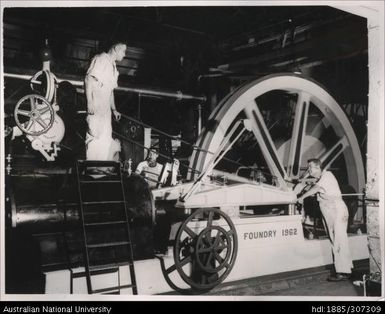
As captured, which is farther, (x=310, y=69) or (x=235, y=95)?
(x=310, y=69)

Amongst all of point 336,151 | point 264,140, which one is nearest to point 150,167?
point 264,140

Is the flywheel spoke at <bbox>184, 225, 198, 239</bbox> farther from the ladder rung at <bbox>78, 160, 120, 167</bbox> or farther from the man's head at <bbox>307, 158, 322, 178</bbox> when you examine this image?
the man's head at <bbox>307, 158, 322, 178</bbox>

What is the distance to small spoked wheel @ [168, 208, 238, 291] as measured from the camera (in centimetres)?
413

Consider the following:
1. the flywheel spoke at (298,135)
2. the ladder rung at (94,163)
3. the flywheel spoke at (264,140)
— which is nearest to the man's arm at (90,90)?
the ladder rung at (94,163)

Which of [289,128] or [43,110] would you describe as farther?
[289,128]

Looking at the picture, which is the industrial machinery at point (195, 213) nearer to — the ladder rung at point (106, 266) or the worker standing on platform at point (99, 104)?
the ladder rung at point (106, 266)

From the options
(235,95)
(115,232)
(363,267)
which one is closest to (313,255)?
(363,267)

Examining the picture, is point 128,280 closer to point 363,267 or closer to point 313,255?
point 313,255

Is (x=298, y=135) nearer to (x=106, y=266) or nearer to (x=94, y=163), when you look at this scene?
(x=94, y=163)

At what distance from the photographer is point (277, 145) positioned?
7.58 m

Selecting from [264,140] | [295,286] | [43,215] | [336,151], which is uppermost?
[264,140]

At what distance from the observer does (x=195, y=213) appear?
Result: 4.21 m

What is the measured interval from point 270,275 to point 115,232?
215 centimetres

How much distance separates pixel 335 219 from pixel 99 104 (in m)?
3.36
